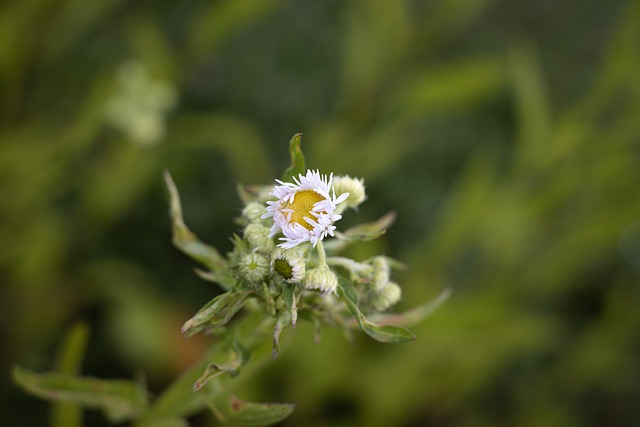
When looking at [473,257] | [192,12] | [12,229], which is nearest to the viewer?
[12,229]

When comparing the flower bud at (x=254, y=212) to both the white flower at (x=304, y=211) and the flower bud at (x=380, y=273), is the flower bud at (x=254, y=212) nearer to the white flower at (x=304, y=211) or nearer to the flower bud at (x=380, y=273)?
the white flower at (x=304, y=211)

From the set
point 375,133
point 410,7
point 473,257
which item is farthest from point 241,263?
point 410,7

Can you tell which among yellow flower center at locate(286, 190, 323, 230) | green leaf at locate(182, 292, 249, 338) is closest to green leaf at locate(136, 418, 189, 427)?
green leaf at locate(182, 292, 249, 338)

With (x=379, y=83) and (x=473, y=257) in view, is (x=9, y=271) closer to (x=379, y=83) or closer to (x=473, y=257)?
(x=379, y=83)

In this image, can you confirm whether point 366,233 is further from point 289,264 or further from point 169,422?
point 169,422

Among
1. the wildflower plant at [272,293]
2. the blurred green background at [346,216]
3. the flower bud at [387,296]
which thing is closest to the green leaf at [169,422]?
the wildflower plant at [272,293]

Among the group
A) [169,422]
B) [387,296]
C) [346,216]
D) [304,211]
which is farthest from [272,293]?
[346,216]

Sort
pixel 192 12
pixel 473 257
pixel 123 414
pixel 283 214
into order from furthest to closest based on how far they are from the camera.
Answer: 1. pixel 192 12
2. pixel 473 257
3. pixel 123 414
4. pixel 283 214

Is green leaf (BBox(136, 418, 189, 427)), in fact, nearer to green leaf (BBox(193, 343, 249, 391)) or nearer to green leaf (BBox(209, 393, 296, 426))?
green leaf (BBox(209, 393, 296, 426))
